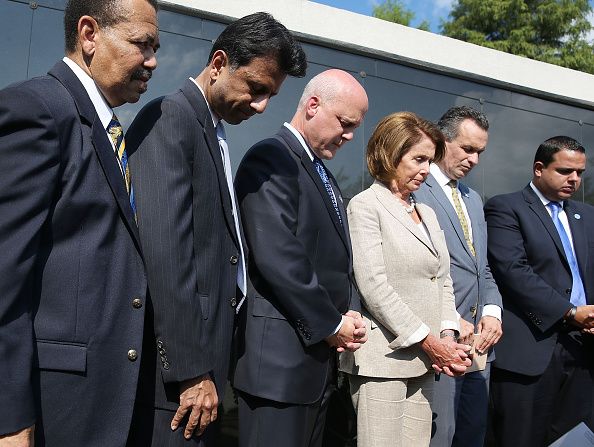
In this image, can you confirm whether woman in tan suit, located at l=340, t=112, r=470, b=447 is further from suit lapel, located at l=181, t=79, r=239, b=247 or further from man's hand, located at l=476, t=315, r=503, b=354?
suit lapel, located at l=181, t=79, r=239, b=247

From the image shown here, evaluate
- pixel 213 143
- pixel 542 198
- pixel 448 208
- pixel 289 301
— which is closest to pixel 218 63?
pixel 213 143

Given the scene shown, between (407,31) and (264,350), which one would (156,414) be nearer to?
(264,350)

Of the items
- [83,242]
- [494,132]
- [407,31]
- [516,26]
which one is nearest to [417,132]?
[407,31]

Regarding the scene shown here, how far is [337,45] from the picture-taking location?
3.98 meters

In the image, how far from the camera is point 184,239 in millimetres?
1941

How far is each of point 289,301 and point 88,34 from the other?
1.17 metres

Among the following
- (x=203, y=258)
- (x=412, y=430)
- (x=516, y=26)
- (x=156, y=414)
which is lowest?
(x=412, y=430)

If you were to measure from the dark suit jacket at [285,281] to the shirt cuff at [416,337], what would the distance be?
1.28ft

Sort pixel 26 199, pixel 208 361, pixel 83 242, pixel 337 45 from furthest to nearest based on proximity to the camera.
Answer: pixel 337 45 → pixel 208 361 → pixel 83 242 → pixel 26 199

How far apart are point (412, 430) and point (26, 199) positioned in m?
2.10

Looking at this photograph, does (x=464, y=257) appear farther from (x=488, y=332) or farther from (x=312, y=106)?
(x=312, y=106)

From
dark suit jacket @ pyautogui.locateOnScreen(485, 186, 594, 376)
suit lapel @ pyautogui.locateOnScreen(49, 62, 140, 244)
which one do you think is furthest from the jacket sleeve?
dark suit jacket @ pyautogui.locateOnScreen(485, 186, 594, 376)

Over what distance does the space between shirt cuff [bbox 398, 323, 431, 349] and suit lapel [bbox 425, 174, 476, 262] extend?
0.93 meters

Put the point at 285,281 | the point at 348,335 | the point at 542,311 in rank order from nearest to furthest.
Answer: the point at 285,281 → the point at 348,335 → the point at 542,311
